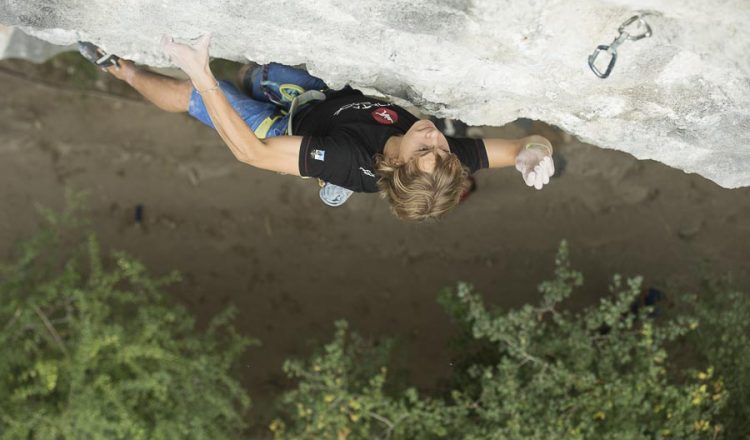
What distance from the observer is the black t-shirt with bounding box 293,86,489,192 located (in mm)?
2551

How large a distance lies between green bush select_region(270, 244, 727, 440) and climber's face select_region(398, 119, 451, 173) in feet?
4.43

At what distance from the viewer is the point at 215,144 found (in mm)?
5117

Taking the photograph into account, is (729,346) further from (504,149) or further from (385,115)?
(385,115)

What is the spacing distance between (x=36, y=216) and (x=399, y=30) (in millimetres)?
3717

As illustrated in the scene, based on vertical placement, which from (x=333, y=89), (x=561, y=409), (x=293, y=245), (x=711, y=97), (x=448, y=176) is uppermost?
(x=293, y=245)

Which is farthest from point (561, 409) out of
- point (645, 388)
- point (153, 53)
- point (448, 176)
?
point (153, 53)

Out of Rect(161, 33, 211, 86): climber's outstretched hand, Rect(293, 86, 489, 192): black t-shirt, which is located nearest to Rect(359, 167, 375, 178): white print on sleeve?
Rect(293, 86, 489, 192): black t-shirt

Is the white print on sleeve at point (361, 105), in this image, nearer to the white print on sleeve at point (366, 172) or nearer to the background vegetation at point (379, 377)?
the white print on sleeve at point (366, 172)

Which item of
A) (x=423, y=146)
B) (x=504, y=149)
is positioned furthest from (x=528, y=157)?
(x=423, y=146)

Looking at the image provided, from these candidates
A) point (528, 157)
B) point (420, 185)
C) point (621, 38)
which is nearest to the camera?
point (621, 38)

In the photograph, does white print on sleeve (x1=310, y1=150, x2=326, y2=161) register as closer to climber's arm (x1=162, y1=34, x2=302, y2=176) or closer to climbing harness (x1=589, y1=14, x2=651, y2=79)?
climber's arm (x1=162, y1=34, x2=302, y2=176)

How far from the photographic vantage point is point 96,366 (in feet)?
13.1

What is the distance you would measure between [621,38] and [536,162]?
0.61 metres

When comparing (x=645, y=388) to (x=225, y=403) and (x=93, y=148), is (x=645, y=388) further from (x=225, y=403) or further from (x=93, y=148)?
(x=93, y=148)
